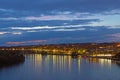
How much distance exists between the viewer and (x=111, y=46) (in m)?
84.0

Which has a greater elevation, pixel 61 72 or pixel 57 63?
pixel 61 72

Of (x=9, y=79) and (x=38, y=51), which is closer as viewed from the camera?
(x=9, y=79)

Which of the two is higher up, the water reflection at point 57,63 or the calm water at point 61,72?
the calm water at point 61,72

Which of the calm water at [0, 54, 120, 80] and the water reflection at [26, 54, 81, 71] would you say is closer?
the calm water at [0, 54, 120, 80]

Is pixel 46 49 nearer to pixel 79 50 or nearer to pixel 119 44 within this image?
pixel 79 50

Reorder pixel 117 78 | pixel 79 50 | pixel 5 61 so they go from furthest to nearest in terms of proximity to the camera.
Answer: pixel 79 50
pixel 5 61
pixel 117 78

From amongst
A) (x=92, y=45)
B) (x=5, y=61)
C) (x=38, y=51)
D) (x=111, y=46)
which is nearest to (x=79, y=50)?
(x=92, y=45)

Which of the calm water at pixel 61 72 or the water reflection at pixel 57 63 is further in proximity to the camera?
the water reflection at pixel 57 63

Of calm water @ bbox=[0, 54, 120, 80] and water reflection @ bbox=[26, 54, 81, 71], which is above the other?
calm water @ bbox=[0, 54, 120, 80]

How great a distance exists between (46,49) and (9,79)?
78.6 metres

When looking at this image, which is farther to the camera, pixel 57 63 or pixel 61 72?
pixel 57 63

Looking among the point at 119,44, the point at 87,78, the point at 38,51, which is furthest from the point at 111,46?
the point at 87,78

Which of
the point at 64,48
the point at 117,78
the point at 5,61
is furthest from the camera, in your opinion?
the point at 64,48

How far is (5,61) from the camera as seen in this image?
41.2 meters
